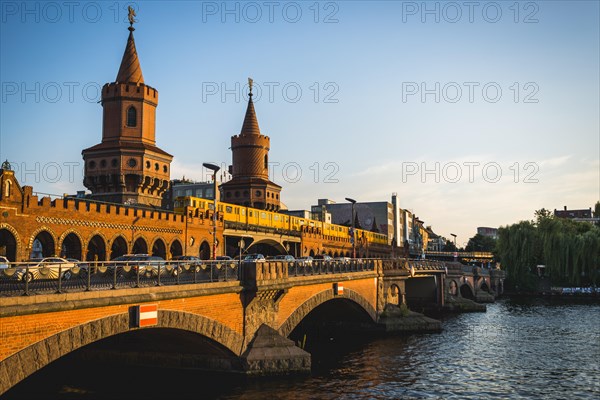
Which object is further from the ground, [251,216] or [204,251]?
[251,216]

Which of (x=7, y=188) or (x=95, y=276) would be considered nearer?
(x=95, y=276)

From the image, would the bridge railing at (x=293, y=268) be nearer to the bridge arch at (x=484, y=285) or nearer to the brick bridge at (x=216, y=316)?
the brick bridge at (x=216, y=316)

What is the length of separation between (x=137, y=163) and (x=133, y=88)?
32.5 ft

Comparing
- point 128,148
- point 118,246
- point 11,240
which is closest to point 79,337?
point 11,240

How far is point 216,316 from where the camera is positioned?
26.8 metres

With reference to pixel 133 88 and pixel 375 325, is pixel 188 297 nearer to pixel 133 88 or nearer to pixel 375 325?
pixel 375 325

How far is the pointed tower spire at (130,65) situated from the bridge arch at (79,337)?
52637 millimetres

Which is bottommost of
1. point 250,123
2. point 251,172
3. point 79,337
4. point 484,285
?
point 484,285

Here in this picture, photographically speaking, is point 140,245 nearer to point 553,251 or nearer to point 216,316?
point 216,316

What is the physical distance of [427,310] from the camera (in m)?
75.6

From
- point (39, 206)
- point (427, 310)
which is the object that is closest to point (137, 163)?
point (39, 206)

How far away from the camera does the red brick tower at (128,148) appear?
6894 centimetres

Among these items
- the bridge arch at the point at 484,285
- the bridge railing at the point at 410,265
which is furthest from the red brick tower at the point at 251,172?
the bridge arch at the point at 484,285

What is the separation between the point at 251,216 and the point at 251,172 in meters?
27.7
